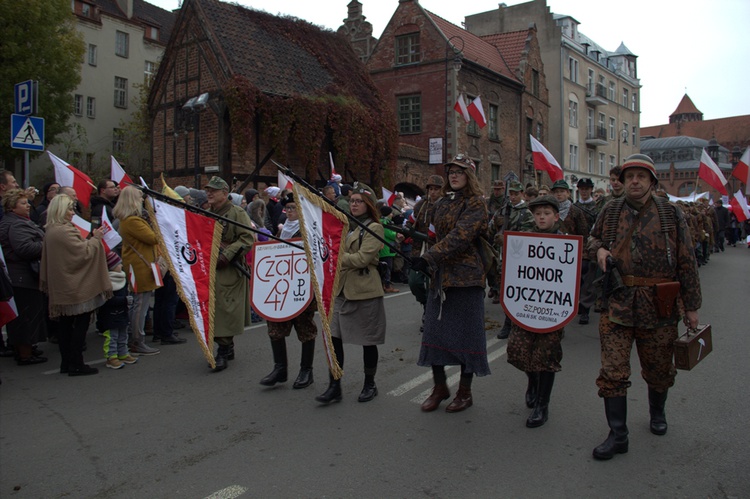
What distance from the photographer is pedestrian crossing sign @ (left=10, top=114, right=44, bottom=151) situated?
368 inches

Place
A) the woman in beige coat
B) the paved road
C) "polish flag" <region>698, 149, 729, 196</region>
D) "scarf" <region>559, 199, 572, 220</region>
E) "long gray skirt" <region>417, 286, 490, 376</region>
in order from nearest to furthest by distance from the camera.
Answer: the paved road, "long gray skirt" <region>417, 286, 490, 376</region>, the woman in beige coat, "scarf" <region>559, 199, 572, 220</region>, "polish flag" <region>698, 149, 729, 196</region>

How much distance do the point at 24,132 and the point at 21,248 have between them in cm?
378

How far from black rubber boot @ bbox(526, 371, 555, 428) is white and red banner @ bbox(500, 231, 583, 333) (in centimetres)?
38

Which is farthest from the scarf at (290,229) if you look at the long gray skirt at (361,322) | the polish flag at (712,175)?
the polish flag at (712,175)

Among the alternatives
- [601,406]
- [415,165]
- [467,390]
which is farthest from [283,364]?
[415,165]

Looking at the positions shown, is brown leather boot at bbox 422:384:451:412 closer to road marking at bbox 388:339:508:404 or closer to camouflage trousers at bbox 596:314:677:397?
road marking at bbox 388:339:508:404

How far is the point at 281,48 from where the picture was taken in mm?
20953

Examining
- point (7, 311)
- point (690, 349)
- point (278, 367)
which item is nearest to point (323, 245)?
point (278, 367)

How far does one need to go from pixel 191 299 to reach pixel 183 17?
1688cm

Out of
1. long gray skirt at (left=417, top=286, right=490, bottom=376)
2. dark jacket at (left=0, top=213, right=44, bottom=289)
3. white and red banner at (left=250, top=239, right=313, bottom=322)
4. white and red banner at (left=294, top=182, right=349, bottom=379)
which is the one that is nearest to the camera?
long gray skirt at (left=417, top=286, right=490, bottom=376)

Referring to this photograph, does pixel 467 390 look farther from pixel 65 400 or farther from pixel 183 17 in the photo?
pixel 183 17

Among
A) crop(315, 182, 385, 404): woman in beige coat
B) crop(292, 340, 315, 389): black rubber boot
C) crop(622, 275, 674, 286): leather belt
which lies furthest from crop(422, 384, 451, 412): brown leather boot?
crop(622, 275, 674, 286): leather belt

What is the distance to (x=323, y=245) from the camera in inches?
202

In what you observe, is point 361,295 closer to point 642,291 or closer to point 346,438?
point 346,438
